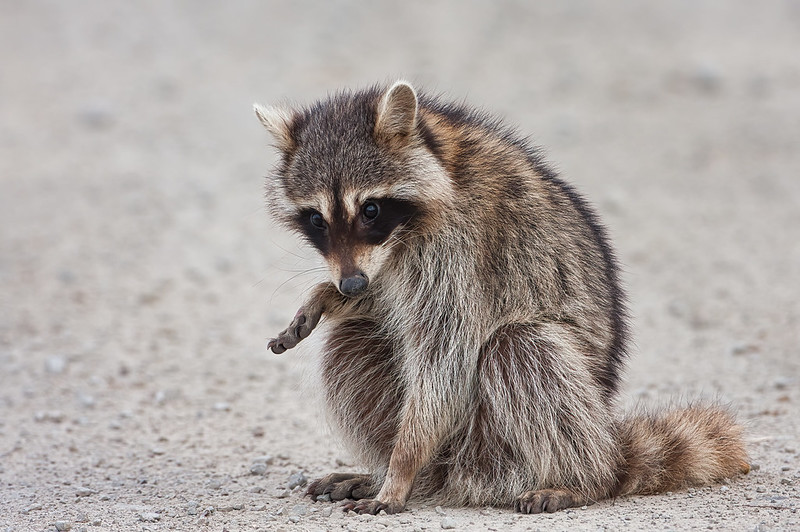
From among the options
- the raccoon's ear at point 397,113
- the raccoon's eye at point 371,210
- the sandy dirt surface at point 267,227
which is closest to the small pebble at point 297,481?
the sandy dirt surface at point 267,227

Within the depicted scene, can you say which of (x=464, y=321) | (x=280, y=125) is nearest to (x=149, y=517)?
(x=464, y=321)

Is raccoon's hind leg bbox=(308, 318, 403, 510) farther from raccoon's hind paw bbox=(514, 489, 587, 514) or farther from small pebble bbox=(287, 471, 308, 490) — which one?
raccoon's hind paw bbox=(514, 489, 587, 514)

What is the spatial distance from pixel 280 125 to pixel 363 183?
0.67 meters

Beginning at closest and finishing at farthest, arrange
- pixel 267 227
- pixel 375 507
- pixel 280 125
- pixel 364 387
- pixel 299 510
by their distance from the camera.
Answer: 1. pixel 375 507
2. pixel 299 510
3. pixel 280 125
4. pixel 364 387
5. pixel 267 227

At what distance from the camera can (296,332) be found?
4734mm

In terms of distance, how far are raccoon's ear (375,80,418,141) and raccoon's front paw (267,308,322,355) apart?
965 mm

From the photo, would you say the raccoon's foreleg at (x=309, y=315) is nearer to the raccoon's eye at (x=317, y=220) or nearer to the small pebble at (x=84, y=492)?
the raccoon's eye at (x=317, y=220)

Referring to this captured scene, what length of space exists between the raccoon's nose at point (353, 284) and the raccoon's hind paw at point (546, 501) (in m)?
1.24

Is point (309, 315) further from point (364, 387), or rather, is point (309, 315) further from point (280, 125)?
point (280, 125)

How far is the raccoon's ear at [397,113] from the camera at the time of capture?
4523 mm

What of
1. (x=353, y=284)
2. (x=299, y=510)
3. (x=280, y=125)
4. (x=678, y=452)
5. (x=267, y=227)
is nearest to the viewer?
(x=353, y=284)

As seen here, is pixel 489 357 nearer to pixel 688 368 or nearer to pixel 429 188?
pixel 429 188

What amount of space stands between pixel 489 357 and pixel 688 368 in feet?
10.3

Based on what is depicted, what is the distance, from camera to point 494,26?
49.0 feet
